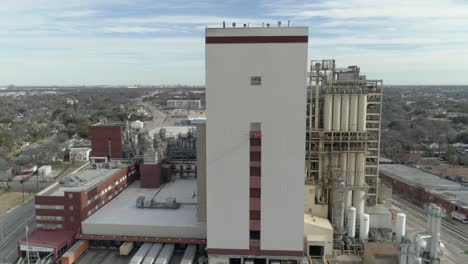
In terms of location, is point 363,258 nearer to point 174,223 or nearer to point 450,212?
point 174,223

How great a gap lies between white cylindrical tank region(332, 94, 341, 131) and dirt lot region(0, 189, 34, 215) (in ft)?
132

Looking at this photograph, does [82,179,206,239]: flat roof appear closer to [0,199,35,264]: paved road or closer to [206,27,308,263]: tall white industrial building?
[206,27,308,263]: tall white industrial building

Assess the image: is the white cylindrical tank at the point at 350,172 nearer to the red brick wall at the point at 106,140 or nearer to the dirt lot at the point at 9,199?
the red brick wall at the point at 106,140

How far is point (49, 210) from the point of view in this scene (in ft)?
120

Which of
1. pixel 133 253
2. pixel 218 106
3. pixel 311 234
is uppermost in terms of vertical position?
pixel 218 106

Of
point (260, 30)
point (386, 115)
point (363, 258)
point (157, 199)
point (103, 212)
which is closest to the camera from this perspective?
point (260, 30)

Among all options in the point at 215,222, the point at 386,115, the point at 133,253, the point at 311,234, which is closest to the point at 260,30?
the point at 215,222

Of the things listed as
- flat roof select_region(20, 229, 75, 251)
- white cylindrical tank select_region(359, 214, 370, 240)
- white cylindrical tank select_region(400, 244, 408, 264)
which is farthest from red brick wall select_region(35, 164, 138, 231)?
white cylindrical tank select_region(400, 244, 408, 264)

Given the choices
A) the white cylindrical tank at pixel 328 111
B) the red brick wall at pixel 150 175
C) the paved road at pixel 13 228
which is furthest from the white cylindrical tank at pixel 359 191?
the paved road at pixel 13 228

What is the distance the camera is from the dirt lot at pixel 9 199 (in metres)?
50.6

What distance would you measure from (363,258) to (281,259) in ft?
22.1

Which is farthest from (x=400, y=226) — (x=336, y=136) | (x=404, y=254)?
(x=336, y=136)

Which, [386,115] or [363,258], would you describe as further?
[386,115]

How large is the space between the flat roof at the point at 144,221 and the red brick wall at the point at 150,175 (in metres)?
5.31
